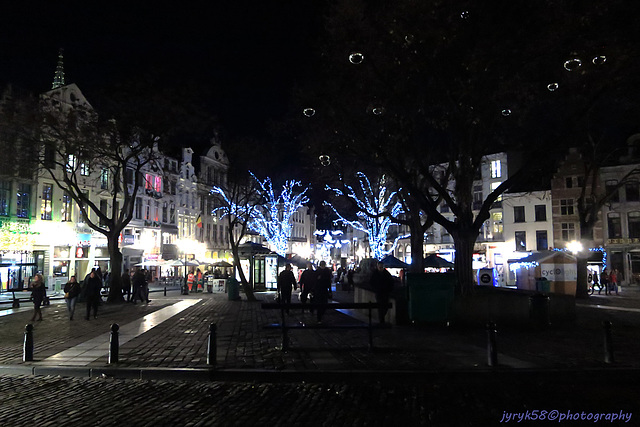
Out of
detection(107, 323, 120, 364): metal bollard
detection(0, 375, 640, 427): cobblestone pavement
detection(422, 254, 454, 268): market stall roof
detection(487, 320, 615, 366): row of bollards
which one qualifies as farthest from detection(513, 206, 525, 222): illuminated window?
detection(107, 323, 120, 364): metal bollard

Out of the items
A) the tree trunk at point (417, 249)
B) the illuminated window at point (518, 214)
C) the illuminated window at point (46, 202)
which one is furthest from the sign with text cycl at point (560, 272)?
the illuminated window at point (46, 202)

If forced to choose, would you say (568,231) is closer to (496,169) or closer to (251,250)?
(496,169)

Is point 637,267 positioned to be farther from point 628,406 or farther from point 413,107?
point 628,406

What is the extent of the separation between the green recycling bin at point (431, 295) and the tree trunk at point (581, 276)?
15.8m

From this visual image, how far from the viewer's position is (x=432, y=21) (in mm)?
11914

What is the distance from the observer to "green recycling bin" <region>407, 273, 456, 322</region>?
13.8 m

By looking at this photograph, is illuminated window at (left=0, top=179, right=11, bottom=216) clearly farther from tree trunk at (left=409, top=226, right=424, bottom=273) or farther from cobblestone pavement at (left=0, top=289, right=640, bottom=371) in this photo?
tree trunk at (left=409, top=226, right=424, bottom=273)

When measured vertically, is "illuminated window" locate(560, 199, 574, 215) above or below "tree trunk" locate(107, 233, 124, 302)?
above

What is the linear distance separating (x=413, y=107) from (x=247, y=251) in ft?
58.7

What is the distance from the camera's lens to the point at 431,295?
13836 millimetres

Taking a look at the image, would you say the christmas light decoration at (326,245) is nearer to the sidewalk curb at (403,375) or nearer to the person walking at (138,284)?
the person walking at (138,284)

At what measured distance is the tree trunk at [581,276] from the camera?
2609 cm

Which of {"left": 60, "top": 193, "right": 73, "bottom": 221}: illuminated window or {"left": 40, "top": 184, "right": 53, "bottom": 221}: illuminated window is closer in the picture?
{"left": 40, "top": 184, "right": 53, "bottom": 221}: illuminated window

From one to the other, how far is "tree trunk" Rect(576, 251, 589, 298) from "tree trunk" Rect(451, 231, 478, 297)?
559 inches
